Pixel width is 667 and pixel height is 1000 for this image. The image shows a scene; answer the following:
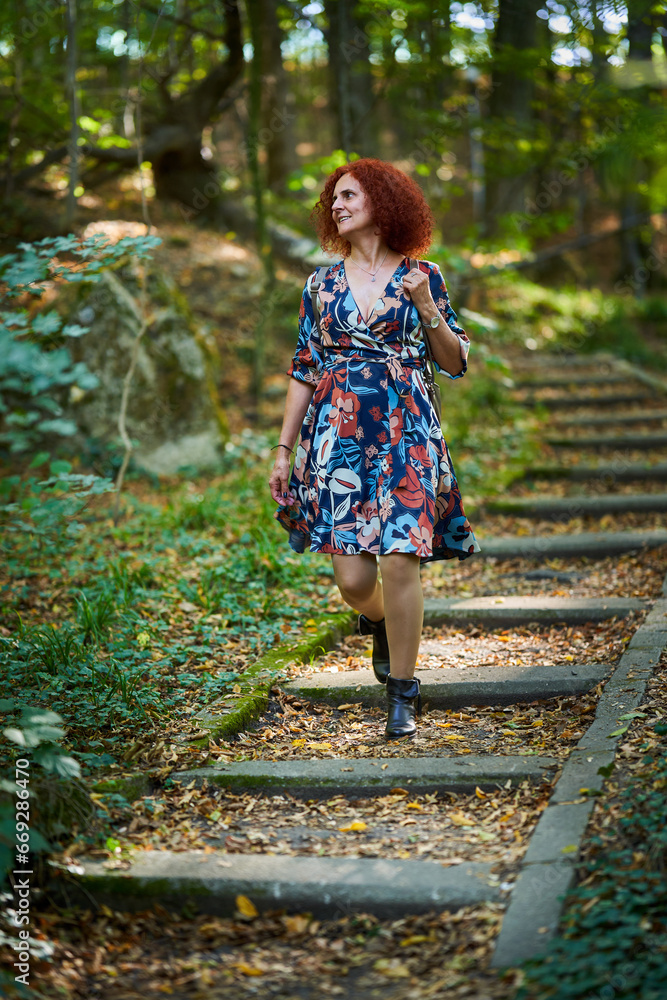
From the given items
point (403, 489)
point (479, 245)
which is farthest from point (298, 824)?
point (479, 245)

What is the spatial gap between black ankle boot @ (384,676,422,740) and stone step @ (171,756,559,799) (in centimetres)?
18

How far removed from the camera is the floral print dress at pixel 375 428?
2.84 meters

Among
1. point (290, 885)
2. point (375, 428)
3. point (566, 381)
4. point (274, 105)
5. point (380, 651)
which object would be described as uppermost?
point (274, 105)

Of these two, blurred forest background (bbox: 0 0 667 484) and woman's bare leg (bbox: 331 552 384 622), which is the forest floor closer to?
woman's bare leg (bbox: 331 552 384 622)

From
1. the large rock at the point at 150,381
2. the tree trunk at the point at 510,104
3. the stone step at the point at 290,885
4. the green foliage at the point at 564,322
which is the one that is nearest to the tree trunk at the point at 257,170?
the large rock at the point at 150,381

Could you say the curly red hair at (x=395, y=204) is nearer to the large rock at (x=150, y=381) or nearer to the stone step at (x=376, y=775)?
the stone step at (x=376, y=775)

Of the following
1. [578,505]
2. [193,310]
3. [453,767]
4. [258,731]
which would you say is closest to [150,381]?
[193,310]

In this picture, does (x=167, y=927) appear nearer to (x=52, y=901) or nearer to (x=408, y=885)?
(x=52, y=901)

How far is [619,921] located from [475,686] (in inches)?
58.9

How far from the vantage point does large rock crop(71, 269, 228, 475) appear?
275 inches

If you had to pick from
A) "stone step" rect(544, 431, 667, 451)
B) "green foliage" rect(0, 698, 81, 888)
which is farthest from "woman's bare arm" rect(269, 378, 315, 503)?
"stone step" rect(544, 431, 667, 451)

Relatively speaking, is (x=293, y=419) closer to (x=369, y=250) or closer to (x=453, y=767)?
(x=369, y=250)

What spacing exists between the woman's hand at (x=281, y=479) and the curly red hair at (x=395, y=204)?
0.85m

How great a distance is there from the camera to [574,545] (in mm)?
5086
